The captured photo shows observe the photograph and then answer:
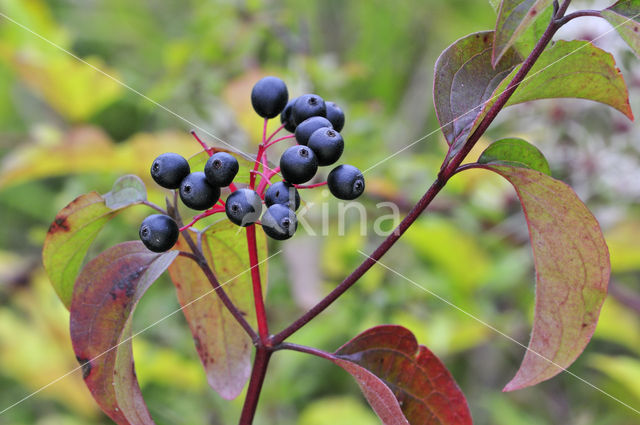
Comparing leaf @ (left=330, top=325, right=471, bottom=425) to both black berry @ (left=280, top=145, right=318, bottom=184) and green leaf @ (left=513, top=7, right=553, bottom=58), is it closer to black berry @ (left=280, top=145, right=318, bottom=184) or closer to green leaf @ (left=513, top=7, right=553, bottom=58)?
black berry @ (left=280, top=145, right=318, bottom=184)

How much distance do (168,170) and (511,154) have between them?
1.40 ft

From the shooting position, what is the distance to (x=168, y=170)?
2.36 ft

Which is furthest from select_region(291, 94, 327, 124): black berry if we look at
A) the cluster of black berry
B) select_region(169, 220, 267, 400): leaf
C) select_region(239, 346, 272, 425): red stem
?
select_region(239, 346, 272, 425): red stem

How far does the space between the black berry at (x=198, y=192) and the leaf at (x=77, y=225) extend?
93 millimetres

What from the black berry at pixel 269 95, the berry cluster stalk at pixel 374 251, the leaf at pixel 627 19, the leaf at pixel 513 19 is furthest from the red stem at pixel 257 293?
the leaf at pixel 627 19

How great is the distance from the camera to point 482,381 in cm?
251

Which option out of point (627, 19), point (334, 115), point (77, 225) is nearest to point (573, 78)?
point (627, 19)

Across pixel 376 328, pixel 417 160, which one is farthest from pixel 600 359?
pixel 376 328

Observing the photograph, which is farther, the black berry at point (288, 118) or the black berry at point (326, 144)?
the black berry at point (288, 118)

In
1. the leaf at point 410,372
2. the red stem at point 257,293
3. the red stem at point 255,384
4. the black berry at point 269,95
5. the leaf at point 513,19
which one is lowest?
the leaf at point 410,372

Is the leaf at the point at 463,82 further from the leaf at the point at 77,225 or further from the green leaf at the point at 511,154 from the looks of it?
the leaf at the point at 77,225

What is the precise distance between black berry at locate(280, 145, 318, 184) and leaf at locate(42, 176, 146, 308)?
0.71 ft

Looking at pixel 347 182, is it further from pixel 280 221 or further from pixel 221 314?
pixel 221 314

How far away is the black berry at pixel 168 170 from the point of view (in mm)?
717
